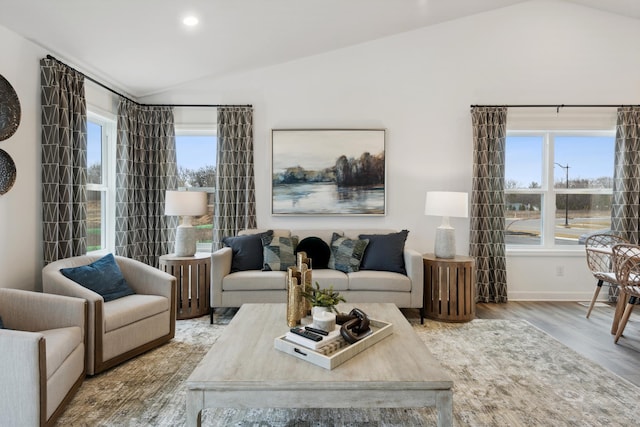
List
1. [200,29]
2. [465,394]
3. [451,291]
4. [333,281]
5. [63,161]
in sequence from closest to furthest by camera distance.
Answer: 1. [465,394]
2. [63,161]
3. [200,29]
4. [333,281]
5. [451,291]

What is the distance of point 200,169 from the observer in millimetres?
4680

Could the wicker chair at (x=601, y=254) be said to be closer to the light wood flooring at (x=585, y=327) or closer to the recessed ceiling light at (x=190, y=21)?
the light wood flooring at (x=585, y=327)

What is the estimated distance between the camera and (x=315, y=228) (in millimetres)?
4504

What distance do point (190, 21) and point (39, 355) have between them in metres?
2.75

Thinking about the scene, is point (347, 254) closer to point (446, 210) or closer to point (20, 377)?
point (446, 210)

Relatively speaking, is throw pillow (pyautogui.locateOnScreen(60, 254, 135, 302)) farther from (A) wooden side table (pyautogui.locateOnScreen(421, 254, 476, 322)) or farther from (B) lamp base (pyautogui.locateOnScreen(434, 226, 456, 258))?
(B) lamp base (pyautogui.locateOnScreen(434, 226, 456, 258))

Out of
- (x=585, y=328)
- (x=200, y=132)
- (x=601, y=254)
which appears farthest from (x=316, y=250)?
(x=601, y=254)

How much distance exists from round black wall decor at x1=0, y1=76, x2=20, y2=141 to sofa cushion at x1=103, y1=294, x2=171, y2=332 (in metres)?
1.49

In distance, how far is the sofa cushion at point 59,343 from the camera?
1.93 m

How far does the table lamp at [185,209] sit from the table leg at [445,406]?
3.02 m

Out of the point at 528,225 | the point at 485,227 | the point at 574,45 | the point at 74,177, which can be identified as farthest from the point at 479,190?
the point at 74,177

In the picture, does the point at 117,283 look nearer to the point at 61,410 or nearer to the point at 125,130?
the point at 61,410

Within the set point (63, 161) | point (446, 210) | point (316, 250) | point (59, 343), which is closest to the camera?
point (59, 343)

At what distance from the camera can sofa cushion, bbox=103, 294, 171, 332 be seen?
100.0 inches
